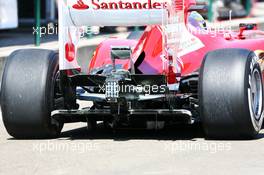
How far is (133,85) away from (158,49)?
36.2 inches

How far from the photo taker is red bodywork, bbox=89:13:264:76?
33.2ft

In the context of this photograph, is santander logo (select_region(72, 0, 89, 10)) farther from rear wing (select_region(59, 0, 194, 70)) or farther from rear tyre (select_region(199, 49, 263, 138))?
rear tyre (select_region(199, 49, 263, 138))

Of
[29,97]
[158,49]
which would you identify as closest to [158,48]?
[158,49]

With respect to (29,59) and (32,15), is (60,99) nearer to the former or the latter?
(29,59)

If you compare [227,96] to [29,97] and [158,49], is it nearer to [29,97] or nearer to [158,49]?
[158,49]

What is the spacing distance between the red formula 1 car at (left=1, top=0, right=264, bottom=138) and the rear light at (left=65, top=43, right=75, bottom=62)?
0.04 feet

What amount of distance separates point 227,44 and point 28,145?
275 cm

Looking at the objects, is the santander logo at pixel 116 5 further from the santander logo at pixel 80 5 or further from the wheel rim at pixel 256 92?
the wheel rim at pixel 256 92

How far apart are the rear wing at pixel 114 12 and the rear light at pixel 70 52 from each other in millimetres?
204

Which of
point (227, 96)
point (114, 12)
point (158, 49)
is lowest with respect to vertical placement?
point (227, 96)

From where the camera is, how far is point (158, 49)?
33.3 feet

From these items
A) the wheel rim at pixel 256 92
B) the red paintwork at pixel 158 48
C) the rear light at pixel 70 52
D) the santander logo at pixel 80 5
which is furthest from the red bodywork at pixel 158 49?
the santander logo at pixel 80 5

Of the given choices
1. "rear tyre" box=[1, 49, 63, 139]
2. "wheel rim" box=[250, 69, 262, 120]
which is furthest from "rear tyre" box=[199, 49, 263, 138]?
"rear tyre" box=[1, 49, 63, 139]

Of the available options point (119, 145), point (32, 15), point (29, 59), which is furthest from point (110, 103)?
point (32, 15)
